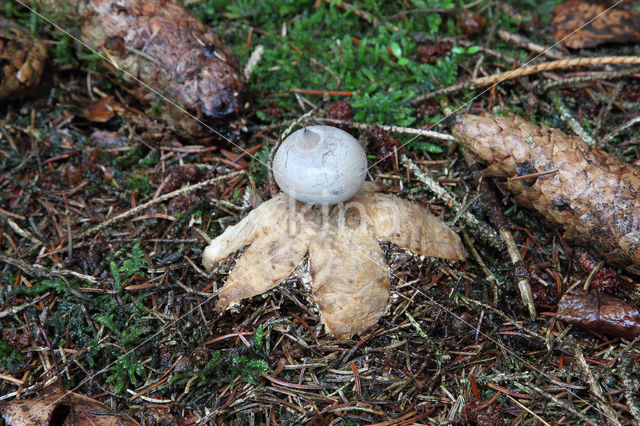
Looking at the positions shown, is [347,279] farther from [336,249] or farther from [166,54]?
[166,54]

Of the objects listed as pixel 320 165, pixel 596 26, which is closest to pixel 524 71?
pixel 596 26

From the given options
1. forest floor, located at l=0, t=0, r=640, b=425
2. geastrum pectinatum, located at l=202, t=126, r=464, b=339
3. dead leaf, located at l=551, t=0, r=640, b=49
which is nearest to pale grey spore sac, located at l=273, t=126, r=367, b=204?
geastrum pectinatum, located at l=202, t=126, r=464, b=339

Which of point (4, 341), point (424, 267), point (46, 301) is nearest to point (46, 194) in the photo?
point (46, 301)

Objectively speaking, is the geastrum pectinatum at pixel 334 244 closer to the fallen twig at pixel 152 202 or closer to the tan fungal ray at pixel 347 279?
the tan fungal ray at pixel 347 279

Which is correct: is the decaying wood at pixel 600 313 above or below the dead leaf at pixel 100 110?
below

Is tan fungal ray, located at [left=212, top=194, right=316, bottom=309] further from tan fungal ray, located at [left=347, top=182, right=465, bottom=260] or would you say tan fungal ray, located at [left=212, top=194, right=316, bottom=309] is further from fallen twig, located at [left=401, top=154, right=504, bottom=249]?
fallen twig, located at [left=401, top=154, right=504, bottom=249]

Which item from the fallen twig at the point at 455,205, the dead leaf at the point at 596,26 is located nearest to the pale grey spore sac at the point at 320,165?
the fallen twig at the point at 455,205
